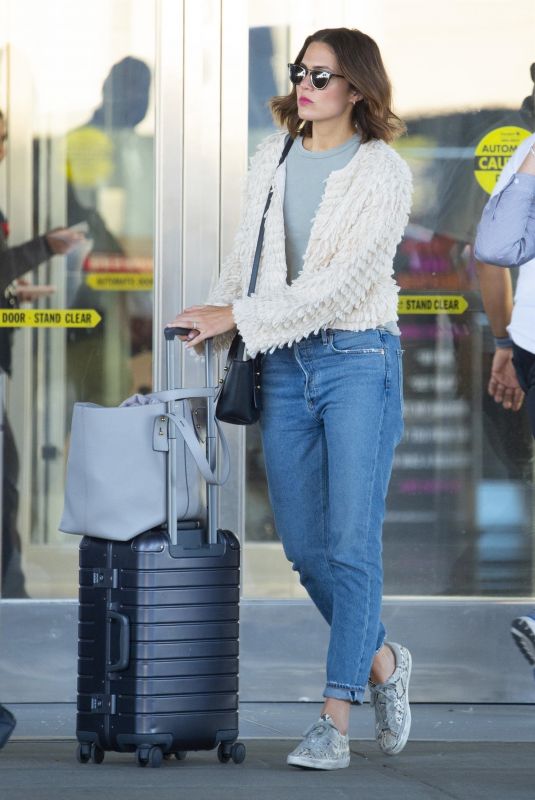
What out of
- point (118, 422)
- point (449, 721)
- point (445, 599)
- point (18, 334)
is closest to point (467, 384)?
point (445, 599)

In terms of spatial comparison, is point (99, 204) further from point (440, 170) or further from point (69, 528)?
point (69, 528)

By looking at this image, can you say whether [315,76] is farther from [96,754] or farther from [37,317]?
[96,754]

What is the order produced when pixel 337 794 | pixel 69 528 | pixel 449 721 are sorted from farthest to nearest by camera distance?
pixel 449 721 < pixel 69 528 < pixel 337 794

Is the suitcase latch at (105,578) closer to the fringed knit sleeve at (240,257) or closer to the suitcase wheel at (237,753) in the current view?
the suitcase wheel at (237,753)

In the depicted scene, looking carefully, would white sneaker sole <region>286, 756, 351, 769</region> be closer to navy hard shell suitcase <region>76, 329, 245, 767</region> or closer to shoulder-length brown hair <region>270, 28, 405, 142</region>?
navy hard shell suitcase <region>76, 329, 245, 767</region>

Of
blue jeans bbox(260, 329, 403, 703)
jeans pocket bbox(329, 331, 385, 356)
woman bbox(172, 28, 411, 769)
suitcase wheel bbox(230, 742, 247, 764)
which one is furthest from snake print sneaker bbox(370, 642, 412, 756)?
jeans pocket bbox(329, 331, 385, 356)

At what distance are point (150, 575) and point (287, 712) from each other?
1.58m

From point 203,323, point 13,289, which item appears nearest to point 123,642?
point 203,323

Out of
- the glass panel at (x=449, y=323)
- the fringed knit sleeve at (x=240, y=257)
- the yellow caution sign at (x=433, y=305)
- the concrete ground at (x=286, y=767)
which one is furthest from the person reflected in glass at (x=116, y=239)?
the concrete ground at (x=286, y=767)

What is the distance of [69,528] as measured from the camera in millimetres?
4227

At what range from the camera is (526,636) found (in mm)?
4699

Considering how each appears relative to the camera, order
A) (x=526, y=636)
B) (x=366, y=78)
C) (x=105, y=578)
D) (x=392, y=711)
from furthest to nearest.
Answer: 1. (x=526, y=636)
2. (x=392, y=711)
3. (x=366, y=78)
4. (x=105, y=578)

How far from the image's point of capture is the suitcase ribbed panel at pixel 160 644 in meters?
4.14

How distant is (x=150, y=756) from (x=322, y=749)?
459 millimetres
